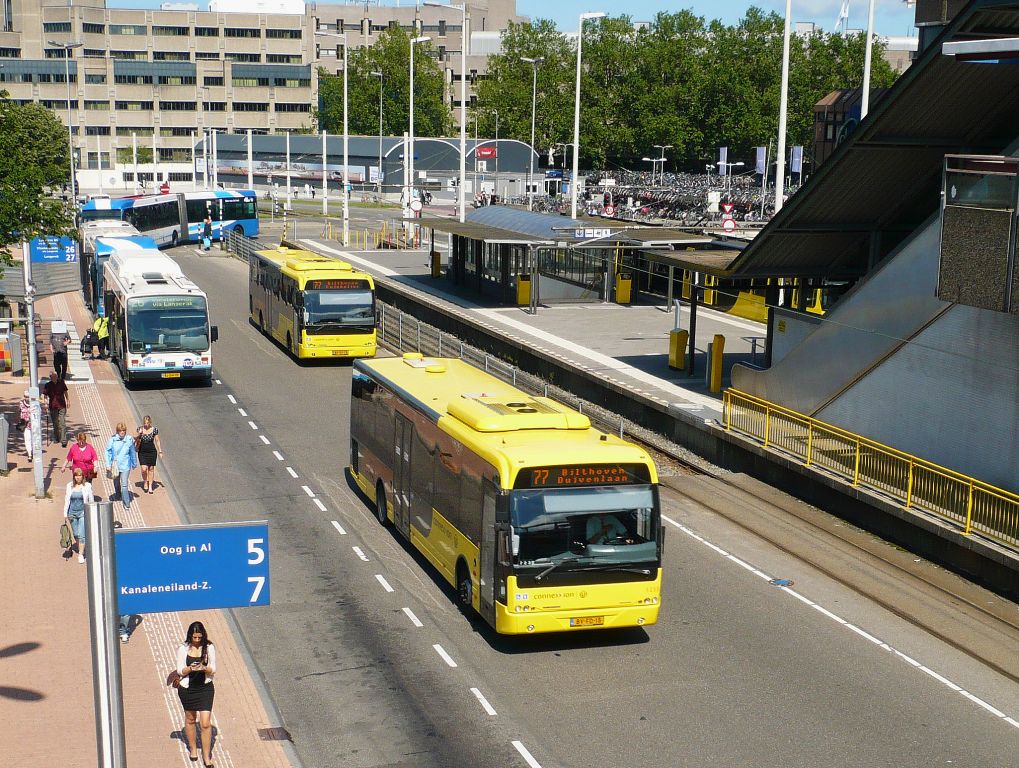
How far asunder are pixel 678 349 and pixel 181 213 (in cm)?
4660

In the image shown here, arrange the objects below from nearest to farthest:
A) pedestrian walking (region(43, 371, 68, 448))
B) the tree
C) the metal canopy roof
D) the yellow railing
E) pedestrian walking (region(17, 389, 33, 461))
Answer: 1. the yellow railing
2. the metal canopy roof
3. pedestrian walking (region(17, 389, 33, 461))
4. the tree
5. pedestrian walking (region(43, 371, 68, 448))

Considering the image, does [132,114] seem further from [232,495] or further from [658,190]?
[232,495]

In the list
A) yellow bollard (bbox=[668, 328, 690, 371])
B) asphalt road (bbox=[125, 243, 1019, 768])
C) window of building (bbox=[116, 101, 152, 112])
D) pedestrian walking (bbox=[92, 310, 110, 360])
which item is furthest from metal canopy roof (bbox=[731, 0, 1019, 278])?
window of building (bbox=[116, 101, 152, 112])

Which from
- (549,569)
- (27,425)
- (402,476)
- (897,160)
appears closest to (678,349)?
(897,160)

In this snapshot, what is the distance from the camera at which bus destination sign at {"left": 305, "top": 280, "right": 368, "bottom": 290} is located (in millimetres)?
35031

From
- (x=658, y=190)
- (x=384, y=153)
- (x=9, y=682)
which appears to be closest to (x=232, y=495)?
(x=9, y=682)

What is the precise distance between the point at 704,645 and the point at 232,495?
1008 cm

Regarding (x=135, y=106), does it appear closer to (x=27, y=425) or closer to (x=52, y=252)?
(x=52, y=252)

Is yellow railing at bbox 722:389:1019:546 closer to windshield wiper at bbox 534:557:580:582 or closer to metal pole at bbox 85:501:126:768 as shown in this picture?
windshield wiper at bbox 534:557:580:582

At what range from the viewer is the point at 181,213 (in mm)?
71312

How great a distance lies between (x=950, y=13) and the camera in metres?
34.8

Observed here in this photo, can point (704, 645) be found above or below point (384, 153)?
below

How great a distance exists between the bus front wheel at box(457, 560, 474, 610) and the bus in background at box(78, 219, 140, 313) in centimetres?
2723

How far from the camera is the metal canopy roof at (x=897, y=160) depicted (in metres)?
21.9
